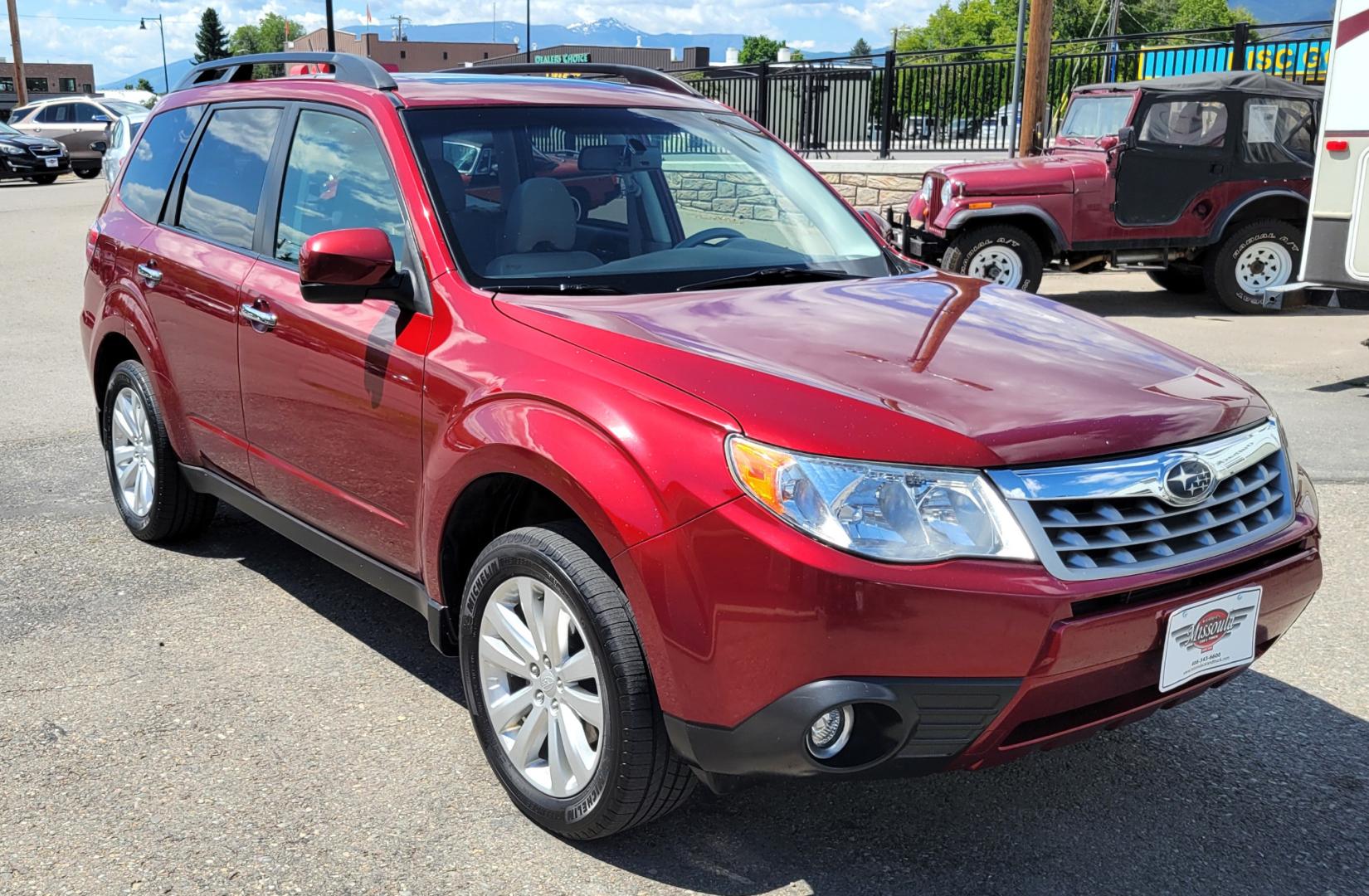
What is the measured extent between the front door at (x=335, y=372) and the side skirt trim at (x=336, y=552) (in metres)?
0.04

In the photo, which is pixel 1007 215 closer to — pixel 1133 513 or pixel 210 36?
pixel 1133 513

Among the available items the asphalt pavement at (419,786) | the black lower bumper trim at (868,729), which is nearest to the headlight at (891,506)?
the black lower bumper trim at (868,729)

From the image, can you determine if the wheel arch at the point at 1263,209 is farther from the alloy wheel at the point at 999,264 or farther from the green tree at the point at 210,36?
the green tree at the point at 210,36

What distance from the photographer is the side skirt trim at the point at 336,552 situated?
137 inches

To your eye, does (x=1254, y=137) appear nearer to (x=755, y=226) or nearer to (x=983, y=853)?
(x=755, y=226)

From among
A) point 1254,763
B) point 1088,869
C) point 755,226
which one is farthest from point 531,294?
point 1254,763

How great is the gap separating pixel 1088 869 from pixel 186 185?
3854 millimetres

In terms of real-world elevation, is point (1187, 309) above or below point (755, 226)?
below

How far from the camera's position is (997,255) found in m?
12.3

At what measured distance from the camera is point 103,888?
2.88 meters

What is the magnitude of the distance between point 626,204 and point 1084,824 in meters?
2.19

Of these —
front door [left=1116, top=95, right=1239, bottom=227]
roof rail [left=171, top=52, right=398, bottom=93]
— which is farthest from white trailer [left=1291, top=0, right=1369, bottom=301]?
roof rail [left=171, top=52, right=398, bottom=93]

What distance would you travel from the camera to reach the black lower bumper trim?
2.49 meters

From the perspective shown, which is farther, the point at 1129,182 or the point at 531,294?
the point at 1129,182
